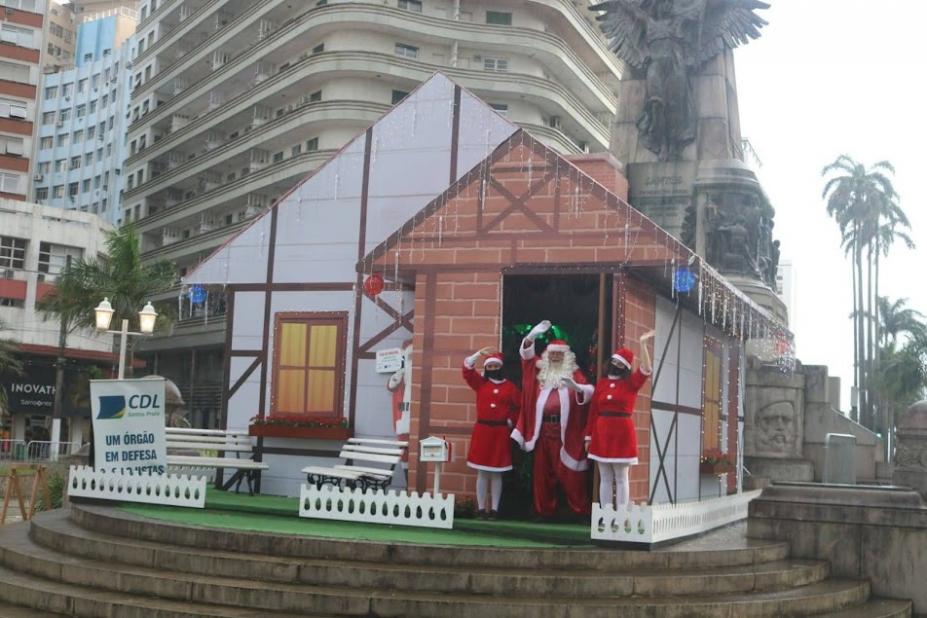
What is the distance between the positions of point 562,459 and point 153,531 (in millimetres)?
4465

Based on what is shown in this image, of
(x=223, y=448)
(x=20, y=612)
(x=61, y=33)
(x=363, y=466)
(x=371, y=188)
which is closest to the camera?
(x=20, y=612)

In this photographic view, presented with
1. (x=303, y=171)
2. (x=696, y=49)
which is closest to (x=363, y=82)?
(x=303, y=171)

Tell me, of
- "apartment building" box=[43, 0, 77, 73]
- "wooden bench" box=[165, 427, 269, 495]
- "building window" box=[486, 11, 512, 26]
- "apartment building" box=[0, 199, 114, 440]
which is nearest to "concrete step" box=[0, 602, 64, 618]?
"wooden bench" box=[165, 427, 269, 495]

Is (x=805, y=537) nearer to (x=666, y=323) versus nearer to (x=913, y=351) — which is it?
(x=666, y=323)

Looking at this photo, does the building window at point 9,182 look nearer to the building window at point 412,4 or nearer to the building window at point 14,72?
the building window at point 14,72

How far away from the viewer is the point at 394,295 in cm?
1562

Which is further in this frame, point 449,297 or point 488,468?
point 449,297

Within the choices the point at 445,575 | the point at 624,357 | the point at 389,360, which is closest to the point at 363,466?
the point at 389,360

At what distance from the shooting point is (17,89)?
60.4 metres

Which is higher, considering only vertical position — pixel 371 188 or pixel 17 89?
pixel 17 89

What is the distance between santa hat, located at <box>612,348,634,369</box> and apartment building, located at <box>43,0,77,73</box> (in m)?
95.6

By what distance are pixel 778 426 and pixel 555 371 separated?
1023cm

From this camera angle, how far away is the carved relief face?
21.4m

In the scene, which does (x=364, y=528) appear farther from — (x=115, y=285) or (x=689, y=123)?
(x=115, y=285)
